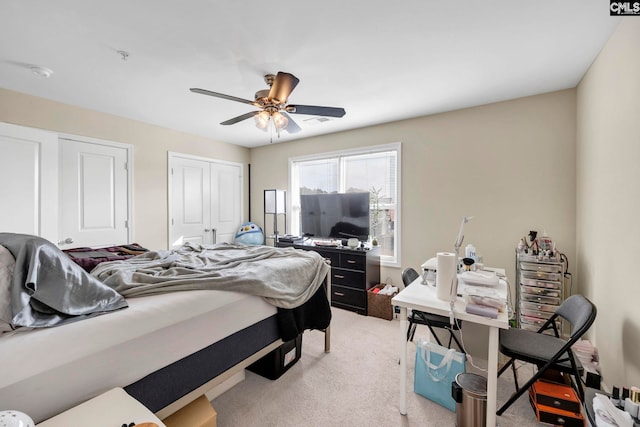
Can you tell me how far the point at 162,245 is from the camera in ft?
12.9

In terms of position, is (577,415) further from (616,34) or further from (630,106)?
(616,34)

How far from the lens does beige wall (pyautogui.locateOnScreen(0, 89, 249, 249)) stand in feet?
9.12

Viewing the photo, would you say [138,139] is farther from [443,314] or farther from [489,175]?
[489,175]

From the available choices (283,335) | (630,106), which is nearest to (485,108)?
(630,106)

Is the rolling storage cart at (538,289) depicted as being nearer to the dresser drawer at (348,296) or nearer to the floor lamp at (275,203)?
the dresser drawer at (348,296)

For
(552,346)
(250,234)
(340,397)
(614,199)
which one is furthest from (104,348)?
(250,234)

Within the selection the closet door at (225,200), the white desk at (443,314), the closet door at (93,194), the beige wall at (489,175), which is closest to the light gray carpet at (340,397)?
the white desk at (443,314)

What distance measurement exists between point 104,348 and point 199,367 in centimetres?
52

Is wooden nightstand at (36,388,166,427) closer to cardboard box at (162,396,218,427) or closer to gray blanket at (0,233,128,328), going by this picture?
gray blanket at (0,233,128,328)

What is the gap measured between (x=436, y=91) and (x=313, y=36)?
150 centimetres

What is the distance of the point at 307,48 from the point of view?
6.56 feet

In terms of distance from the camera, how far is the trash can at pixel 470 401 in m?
1.54

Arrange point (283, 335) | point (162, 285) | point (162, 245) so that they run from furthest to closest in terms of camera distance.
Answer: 1. point (162, 245)
2. point (283, 335)
3. point (162, 285)

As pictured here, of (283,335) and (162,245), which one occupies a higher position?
(162,245)
